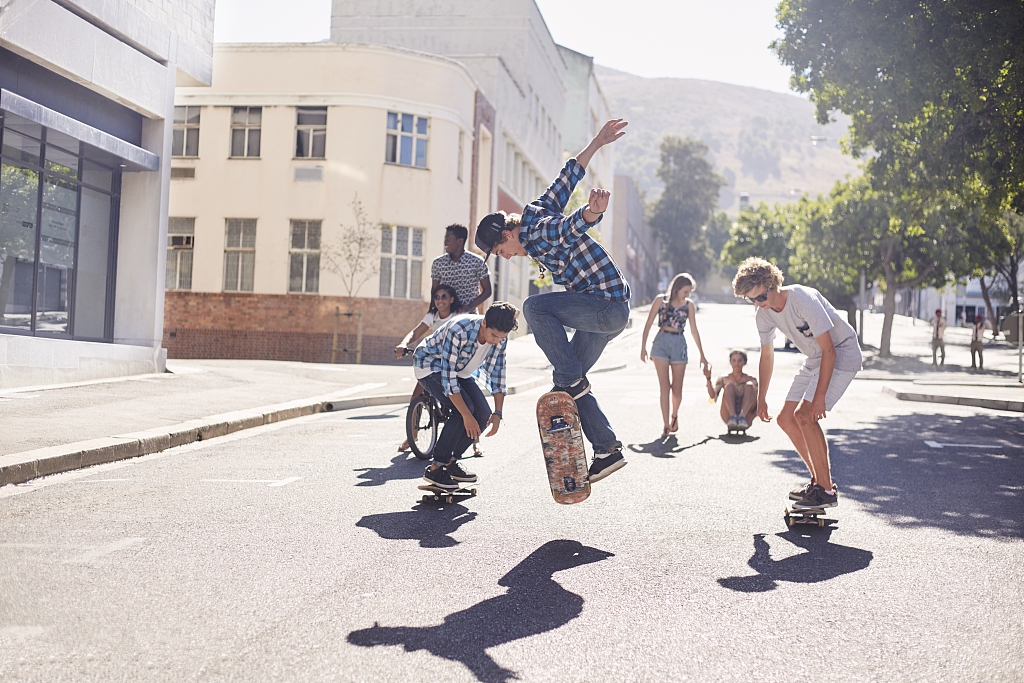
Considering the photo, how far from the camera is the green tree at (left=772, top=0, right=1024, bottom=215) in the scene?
13.7m

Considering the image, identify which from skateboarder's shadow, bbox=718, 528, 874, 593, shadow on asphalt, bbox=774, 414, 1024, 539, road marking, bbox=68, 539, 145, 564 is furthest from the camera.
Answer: shadow on asphalt, bbox=774, 414, 1024, 539

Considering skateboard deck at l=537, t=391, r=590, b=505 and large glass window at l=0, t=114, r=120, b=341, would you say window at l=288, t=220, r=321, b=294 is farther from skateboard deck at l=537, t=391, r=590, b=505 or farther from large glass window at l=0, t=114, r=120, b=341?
skateboard deck at l=537, t=391, r=590, b=505

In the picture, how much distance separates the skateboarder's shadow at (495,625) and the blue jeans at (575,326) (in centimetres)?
130

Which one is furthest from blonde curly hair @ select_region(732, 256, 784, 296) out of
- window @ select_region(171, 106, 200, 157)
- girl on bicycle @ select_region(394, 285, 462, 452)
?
window @ select_region(171, 106, 200, 157)

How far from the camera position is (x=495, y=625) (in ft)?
13.3

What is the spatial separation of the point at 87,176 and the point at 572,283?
1239 centimetres

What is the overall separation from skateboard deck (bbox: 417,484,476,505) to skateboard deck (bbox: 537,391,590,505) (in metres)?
0.91

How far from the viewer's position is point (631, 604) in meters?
4.37

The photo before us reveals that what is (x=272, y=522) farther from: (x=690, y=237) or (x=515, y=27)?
(x=690, y=237)

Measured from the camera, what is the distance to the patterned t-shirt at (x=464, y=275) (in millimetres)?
8992

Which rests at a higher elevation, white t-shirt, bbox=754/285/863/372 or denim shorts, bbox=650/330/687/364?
white t-shirt, bbox=754/285/863/372

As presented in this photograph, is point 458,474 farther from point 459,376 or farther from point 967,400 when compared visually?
point 967,400

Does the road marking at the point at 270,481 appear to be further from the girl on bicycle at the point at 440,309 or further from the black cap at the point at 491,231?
the black cap at the point at 491,231

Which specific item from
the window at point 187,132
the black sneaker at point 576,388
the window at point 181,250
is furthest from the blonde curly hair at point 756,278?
the window at point 187,132
